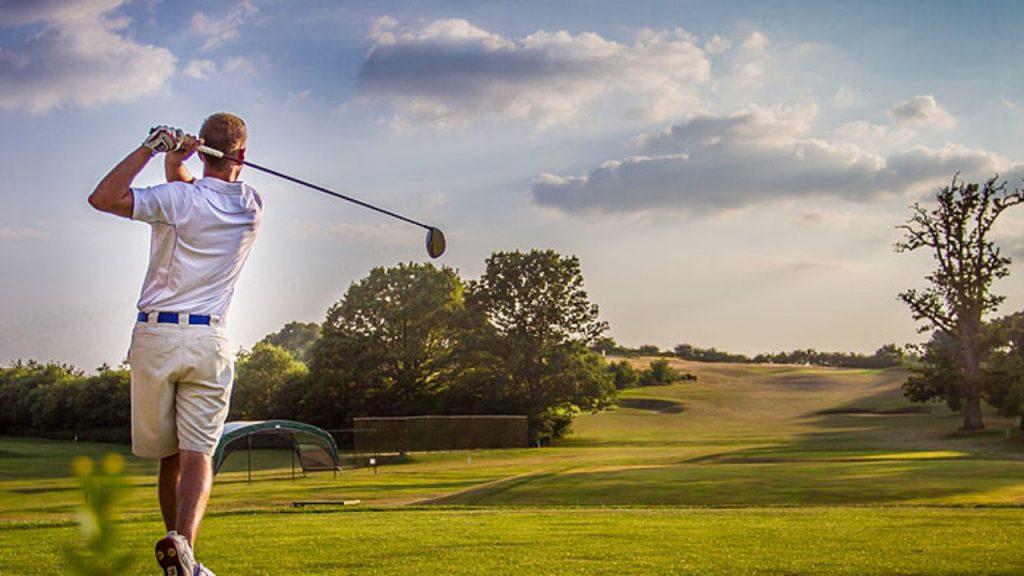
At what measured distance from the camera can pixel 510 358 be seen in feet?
215

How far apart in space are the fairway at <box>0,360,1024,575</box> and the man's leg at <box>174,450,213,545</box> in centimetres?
73

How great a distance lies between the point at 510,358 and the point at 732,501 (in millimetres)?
43148

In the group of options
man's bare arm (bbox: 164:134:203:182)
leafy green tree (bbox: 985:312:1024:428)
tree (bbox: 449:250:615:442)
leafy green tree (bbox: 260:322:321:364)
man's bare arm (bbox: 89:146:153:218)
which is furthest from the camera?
leafy green tree (bbox: 260:322:321:364)

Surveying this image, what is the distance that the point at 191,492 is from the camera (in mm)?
4820

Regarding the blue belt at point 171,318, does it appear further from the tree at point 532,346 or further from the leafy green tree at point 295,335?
the leafy green tree at point 295,335

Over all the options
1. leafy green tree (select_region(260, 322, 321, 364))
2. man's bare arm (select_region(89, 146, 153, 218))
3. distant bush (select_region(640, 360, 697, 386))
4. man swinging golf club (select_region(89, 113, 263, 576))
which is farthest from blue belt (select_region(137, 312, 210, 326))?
leafy green tree (select_region(260, 322, 321, 364))

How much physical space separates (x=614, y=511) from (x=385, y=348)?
165 ft

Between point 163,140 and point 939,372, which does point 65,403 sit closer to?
point 939,372

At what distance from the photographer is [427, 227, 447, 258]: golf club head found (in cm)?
724

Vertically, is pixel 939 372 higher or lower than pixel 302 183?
lower

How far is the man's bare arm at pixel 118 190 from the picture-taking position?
4.61 metres

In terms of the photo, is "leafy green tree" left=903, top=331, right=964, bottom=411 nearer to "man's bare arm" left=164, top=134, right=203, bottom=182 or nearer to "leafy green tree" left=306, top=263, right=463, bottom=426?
"leafy green tree" left=306, top=263, right=463, bottom=426

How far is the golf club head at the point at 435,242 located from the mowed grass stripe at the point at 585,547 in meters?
2.28

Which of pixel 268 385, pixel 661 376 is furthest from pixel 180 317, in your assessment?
pixel 661 376
